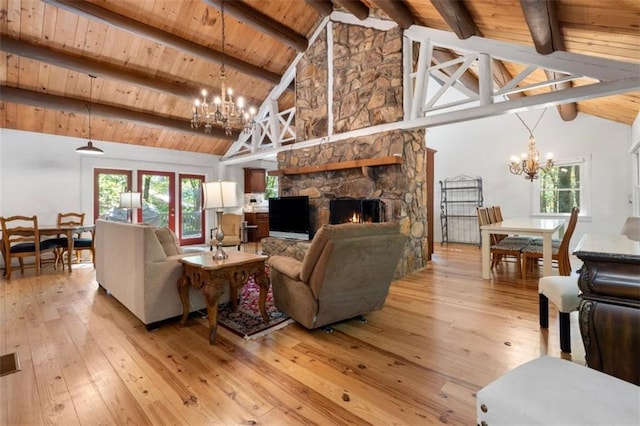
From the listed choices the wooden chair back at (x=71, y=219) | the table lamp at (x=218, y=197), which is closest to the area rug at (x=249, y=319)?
the table lamp at (x=218, y=197)

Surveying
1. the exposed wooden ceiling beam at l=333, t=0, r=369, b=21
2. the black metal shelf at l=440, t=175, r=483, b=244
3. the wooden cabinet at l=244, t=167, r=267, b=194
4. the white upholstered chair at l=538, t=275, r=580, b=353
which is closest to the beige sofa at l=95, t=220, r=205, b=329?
the white upholstered chair at l=538, t=275, r=580, b=353

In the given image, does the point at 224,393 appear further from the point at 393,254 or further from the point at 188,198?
the point at 188,198

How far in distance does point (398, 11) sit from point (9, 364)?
5.35 metres

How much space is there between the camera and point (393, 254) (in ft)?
8.92

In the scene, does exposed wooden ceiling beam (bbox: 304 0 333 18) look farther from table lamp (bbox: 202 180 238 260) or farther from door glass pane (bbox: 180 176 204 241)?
door glass pane (bbox: 180 176 204 241)

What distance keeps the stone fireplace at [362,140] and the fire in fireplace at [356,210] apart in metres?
0.10

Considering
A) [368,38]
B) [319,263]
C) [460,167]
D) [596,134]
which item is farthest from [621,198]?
[319,263]

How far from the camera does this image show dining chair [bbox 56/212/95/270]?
525 cm

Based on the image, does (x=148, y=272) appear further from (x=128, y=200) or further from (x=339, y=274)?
(x=128, y=200)

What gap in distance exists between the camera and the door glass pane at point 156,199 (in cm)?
725

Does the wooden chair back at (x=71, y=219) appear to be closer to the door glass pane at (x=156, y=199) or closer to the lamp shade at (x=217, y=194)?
the door glass pane at (x=156, y=199)

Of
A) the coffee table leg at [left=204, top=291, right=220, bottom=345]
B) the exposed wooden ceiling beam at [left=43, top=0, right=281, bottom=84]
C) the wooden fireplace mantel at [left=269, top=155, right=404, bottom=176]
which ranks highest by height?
the exposed wooden ceiling beam at [left=43, top=0, right=281, bottom=84]

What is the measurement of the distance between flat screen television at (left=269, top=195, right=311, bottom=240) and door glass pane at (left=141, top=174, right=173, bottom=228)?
3272 millimetres

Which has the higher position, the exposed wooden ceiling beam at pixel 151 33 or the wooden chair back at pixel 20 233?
the exposed wooden ceiling beam at pixel 151 33
